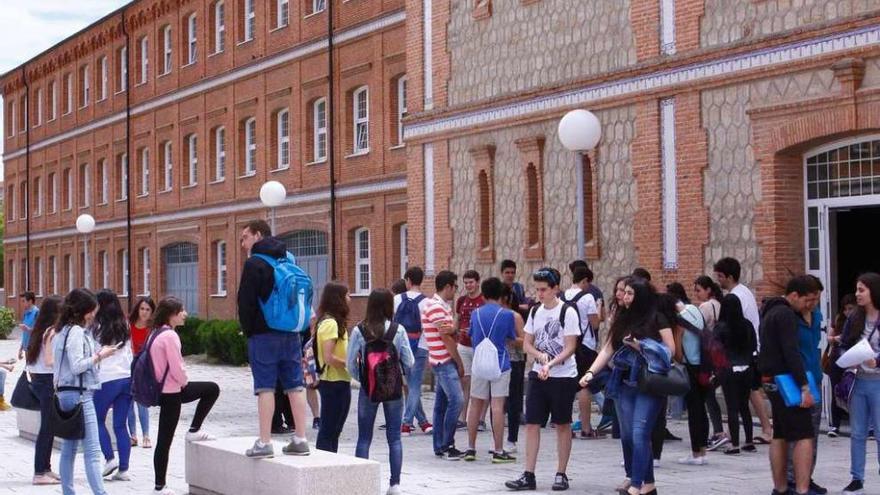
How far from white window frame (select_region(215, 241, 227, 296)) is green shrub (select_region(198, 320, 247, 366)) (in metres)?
7.21

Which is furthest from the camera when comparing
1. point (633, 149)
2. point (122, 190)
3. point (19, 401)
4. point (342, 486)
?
point (122, 190)

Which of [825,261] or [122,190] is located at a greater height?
[122,190]

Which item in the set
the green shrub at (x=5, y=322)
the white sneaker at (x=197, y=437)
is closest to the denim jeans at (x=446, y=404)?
the white sneaker at (x=197, y=437)

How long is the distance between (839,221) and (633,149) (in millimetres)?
3354

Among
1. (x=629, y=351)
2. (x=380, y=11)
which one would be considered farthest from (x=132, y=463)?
(x=380, y=11)

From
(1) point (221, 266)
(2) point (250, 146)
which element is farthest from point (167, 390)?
(1) point (221, 266)

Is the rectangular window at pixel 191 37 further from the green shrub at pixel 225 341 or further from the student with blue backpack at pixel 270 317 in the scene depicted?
the student with blue backpack at pixel 270 317

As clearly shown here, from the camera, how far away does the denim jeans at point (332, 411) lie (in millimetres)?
12367

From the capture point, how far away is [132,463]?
14758 millimetres

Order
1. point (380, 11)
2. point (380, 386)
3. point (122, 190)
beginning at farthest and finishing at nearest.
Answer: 1. point (122, 190)
2. point (380, 11)
3. point (380, 386)

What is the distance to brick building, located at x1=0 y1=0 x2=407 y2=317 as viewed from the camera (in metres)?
32.5

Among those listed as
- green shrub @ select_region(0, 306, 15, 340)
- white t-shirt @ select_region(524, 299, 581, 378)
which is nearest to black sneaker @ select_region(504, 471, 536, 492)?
white t-shirt @ select_region(524, 299, 581, 378)

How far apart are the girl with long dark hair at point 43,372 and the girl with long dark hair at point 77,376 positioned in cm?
91

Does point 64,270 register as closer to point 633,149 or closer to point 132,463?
point 633,149
